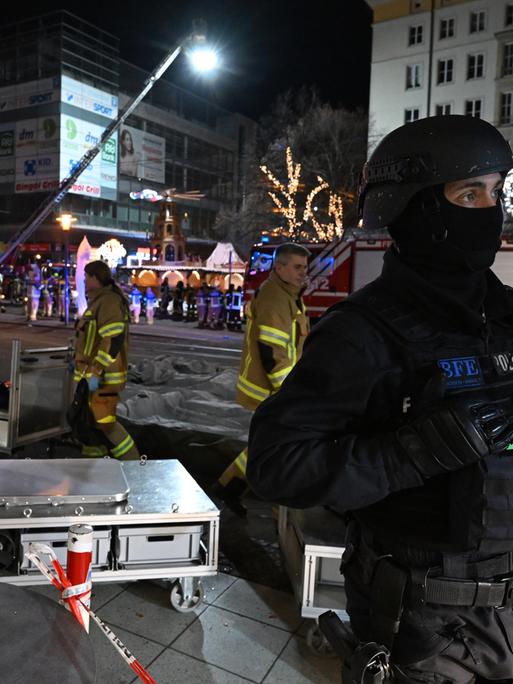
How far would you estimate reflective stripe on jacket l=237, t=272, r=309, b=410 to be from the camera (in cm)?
401

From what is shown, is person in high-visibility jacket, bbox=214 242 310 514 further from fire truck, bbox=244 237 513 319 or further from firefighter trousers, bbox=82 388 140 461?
fire truck, bbox=244 237 513 319

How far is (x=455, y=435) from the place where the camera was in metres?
1.25

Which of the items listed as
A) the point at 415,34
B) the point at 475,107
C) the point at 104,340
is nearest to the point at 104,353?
the point at 104,340

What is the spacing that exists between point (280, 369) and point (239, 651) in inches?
70.7

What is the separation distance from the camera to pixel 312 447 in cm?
140

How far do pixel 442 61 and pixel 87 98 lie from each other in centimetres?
2859

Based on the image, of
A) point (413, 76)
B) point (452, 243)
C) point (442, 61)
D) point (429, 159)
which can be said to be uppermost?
point (442, 61)

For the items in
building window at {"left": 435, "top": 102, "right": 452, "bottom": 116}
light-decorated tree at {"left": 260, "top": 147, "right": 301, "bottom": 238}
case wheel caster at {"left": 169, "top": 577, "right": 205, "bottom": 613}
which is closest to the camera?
case wheel caster at {"left": 169, "top": 577, "right": 205, "bottom": 613}

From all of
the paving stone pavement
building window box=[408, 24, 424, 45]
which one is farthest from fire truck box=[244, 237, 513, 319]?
building window box=[408, 24, 424, 45]

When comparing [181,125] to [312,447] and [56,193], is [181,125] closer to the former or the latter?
[56,193]

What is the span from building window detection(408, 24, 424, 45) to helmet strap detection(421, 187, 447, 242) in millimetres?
46783

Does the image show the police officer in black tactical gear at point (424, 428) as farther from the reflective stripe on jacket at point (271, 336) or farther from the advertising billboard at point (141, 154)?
the advertising billboard at point (141, 154)

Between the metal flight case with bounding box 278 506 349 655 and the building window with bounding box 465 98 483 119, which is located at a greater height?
the building window with bounding box 465 98 483 119

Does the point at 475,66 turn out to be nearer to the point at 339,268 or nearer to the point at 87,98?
the point at 87,98
